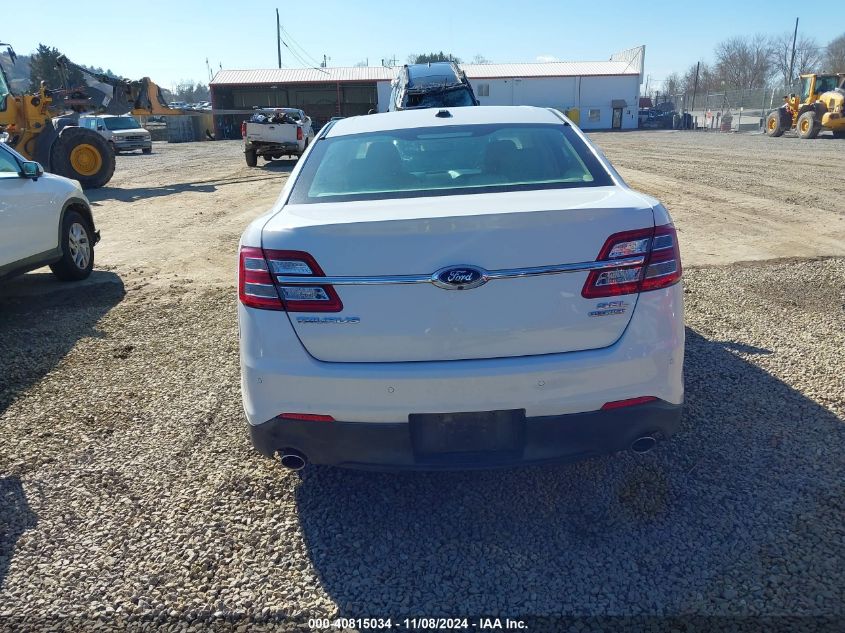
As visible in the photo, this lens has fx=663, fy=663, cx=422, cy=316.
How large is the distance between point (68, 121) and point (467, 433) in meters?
18.2

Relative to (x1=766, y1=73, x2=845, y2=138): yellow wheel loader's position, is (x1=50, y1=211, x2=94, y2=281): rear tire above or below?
below

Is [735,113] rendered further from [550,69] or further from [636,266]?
[636,266]

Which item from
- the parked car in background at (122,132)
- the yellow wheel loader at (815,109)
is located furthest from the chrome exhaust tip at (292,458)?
the parked car in background at (122,132)

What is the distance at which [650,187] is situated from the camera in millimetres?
13922

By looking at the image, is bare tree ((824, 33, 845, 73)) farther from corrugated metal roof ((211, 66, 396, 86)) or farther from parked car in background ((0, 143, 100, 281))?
parked car in background ((0, 143, 100, 281))

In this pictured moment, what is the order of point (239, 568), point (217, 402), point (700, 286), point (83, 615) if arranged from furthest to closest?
1. point (700, 286)
2. point (217, 402)
3. point (239, 568)
4. point (83, 615)

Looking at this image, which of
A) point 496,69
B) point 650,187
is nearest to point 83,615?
point 650,187

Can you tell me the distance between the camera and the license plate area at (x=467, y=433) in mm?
2576

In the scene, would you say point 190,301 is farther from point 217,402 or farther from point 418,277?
point 418,277

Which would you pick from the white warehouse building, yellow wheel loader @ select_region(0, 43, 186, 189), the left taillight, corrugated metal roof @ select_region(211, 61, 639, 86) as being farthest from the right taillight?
corrugated metal roof @ select_region(211, 61, 639, 86)

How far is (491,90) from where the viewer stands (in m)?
56.1

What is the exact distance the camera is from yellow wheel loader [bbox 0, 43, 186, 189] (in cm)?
1538

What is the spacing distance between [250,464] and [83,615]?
1.10 meters

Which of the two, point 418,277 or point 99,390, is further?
point 99,390
